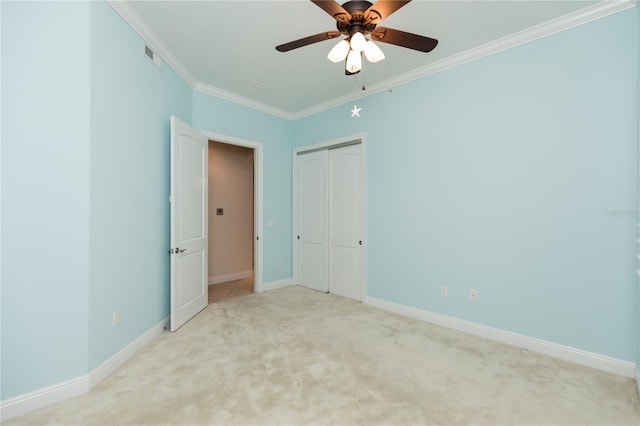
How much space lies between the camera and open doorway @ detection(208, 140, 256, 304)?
4.95 m

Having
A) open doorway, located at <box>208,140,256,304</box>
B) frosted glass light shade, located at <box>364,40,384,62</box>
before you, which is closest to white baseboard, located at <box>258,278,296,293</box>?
open doorway, located at <box>208,140,256,304</box>

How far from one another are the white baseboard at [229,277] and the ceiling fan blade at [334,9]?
438 centimetres

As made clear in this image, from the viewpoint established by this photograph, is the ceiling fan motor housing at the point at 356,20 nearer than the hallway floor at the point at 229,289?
Yes

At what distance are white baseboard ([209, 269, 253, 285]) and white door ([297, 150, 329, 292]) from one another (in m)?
1.31

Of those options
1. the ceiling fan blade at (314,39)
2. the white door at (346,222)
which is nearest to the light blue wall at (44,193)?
the ceiling fan blade at (314,39)

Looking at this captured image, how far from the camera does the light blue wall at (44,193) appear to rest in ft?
5.64

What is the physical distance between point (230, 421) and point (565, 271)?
2.77 meters

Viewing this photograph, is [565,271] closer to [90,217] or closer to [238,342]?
[238,342]

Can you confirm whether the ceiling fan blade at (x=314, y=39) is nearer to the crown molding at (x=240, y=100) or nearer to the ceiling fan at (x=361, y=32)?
the ceiling fan at (x=361, y=32)

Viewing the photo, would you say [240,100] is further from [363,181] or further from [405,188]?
[405,188]

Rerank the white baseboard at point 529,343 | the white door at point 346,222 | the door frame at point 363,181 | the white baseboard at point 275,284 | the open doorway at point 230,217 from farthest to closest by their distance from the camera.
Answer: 1. the open doorway at point 230,217
2. the white baseboard at point 275,284
3. the white door at point 346,222
4. the door frame at point 363,181
5. the white baseboard at point 529,343

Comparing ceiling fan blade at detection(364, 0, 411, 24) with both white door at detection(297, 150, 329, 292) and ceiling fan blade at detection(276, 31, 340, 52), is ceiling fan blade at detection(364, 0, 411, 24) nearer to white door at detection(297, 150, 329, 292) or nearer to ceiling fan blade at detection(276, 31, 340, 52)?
ceiling fan blade at detection(276, 31, 340, 52)

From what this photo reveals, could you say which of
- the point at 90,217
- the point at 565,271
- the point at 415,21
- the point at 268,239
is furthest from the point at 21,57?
the point at 565,271

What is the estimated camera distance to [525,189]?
260cm
